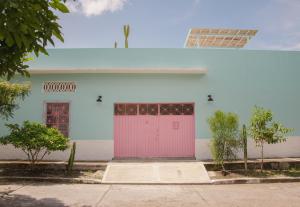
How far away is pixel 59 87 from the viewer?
13930mm

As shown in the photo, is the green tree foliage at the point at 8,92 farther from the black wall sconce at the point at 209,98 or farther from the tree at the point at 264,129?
the tree at the point at 264,129

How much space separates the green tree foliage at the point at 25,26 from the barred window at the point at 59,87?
818 centimetres

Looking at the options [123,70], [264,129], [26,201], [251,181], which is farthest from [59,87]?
[251,181]

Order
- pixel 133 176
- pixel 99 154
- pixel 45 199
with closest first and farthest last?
1. pixel 45 199
2. pixel 133 176
3. pixel 99 154

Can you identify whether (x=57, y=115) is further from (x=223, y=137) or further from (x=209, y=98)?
(x=223, y=137)

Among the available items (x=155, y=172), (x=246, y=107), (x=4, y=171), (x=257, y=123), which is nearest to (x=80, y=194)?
(x=155, y=172)

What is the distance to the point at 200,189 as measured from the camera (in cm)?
949

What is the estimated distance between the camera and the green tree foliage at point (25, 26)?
171 inches

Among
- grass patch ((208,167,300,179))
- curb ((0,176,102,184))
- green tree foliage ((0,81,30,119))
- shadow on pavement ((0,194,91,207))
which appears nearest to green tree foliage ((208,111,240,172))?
grass patch ((208,167,300,179))

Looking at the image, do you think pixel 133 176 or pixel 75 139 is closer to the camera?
pixel 133 176

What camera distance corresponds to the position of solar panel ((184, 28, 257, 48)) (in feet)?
54.4

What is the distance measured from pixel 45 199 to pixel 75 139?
5.87m

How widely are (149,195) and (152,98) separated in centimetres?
588

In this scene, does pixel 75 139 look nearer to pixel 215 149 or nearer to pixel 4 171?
pixel 4 171
